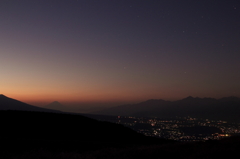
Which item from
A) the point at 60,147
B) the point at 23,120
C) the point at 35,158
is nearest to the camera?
the point at 35,158

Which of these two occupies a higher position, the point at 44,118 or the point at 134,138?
the point at 44,118

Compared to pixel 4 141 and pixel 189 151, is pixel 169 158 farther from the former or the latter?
pixel 4 141

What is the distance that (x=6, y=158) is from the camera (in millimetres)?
10266

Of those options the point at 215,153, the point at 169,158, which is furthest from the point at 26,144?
the point at 215,153

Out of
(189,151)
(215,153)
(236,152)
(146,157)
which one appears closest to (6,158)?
(146,157)

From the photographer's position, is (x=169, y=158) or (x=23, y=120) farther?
(x=23, y=120)

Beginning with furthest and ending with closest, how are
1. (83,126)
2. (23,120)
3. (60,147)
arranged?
(83,126) < (23,120) < (60,147)

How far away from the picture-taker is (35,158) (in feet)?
32.8

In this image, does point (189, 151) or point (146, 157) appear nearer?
point (146, 157)

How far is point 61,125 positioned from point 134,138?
11.4m

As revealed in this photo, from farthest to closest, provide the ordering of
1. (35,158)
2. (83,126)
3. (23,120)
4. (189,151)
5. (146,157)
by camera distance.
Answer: (83,126)
(23,120)
(189,151)
(146,157)
(35,158)

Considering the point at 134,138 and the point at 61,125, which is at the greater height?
the point at 61,125

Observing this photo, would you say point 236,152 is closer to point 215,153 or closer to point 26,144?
point 215,153

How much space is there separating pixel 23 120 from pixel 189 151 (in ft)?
81.8
